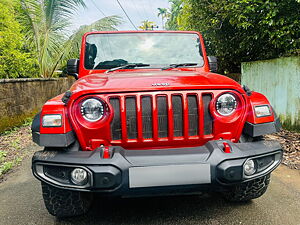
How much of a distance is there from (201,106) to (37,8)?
980 cm

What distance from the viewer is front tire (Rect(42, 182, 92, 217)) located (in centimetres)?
208

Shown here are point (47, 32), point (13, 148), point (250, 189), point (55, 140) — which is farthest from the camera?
point (47, 32)

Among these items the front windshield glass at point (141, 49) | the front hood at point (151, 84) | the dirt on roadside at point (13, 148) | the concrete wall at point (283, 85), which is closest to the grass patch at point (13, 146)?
the dirt on roadside at point (13, 148)

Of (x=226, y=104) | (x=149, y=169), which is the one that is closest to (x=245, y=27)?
(x=226, y=104)

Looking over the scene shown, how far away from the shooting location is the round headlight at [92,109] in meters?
1.92

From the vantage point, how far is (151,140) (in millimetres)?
1975

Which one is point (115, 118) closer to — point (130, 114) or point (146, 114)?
point (130, 114)

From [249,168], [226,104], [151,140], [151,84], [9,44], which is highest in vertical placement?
[9,44]

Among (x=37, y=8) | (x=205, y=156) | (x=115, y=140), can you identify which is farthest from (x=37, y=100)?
(x=205, y=156)

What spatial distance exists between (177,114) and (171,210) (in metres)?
0.97

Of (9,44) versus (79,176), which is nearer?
(79,176)

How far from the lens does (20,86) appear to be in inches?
257

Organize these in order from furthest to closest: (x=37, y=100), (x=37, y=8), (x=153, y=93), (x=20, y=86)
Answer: (x=37, y=8)
(x=37, y=100)
(x=20, y=86)
(x=153, y=93)

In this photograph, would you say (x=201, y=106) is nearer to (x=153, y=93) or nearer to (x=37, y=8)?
(x=153, y=93)
